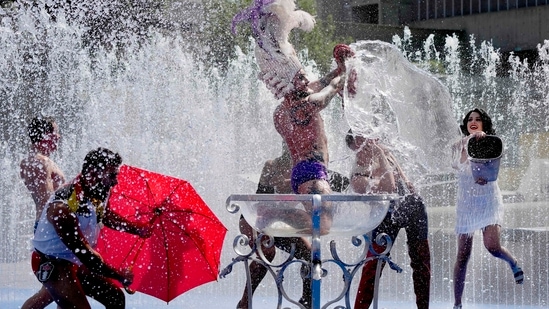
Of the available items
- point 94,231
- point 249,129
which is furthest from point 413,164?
point 249,129

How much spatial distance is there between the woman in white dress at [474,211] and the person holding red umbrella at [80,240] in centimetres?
220

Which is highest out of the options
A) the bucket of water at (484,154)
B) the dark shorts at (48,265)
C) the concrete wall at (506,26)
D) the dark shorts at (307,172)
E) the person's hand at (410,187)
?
the concrete wall at (506,26)

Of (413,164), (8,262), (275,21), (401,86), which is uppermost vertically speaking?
(275,21)

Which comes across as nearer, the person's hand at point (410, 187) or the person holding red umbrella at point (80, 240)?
the person holding red umbrella at point (80, 240)

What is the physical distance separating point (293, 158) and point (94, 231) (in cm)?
130

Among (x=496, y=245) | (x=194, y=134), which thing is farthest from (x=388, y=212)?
(x=194, y=134)

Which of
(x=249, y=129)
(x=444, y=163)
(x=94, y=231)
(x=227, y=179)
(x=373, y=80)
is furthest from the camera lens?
(x=249, y=129)

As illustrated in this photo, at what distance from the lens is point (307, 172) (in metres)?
4.83

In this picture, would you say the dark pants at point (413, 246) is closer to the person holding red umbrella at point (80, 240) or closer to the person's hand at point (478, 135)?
the person's hand at point (478, 135)

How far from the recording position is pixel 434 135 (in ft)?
17.8

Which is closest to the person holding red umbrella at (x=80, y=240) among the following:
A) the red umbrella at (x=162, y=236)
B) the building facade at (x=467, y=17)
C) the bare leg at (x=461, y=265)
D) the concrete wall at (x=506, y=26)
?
the red umbrella at (x=162, y=236)

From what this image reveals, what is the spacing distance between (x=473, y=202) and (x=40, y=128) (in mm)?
2567

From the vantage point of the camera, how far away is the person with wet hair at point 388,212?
17.5 ft

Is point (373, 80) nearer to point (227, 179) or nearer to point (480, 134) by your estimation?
point (480, 134)
